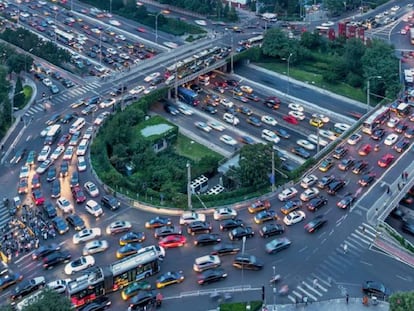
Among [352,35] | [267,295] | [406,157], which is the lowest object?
[267,295]

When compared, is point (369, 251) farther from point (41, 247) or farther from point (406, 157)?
point (41, 247)

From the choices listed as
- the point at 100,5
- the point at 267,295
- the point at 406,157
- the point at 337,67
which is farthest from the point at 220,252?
the point at 100,5

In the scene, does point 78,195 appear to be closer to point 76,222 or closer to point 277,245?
point 76,222

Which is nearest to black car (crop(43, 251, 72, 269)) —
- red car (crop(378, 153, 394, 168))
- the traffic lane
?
red car (crop(378, 153, 394, 168))

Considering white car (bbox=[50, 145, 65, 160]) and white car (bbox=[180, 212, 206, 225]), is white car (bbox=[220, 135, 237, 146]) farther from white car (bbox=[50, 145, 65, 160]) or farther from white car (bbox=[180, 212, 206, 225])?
white car (bbox=[50, 145, 65, 160])

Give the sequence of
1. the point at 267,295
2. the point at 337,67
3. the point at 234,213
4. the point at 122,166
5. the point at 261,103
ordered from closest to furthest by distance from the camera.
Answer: the point at 267,295, the point at 234,213, the point at 122,166, the point at 261,103, the point at 337,67

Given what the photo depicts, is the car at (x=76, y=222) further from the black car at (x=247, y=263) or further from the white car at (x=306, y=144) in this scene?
the white car at (x=306, y=144)

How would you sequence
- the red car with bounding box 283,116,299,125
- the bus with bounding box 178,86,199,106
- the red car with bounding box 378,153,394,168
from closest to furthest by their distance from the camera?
the red car with bounding box 378,153,394,168
the red car with bounding box 283,116,299,125
the bus with bounding box 178,86,199,106
